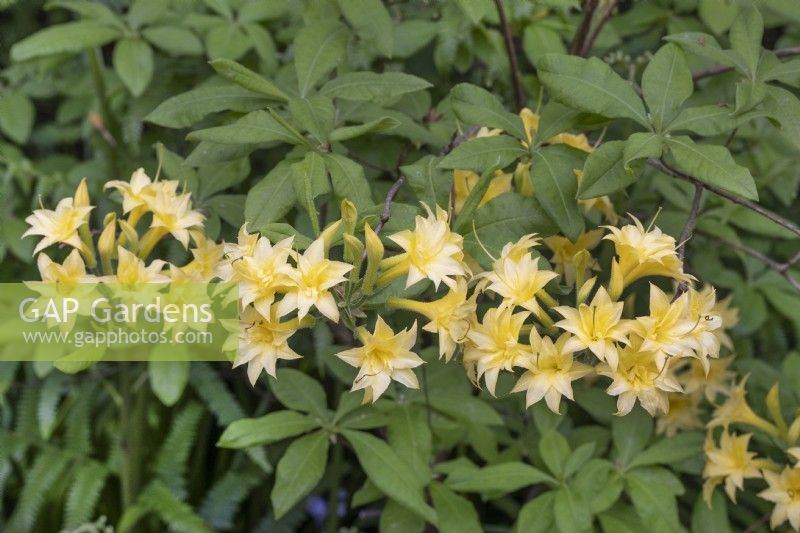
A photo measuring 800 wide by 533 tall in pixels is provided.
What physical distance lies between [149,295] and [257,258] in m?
0.24

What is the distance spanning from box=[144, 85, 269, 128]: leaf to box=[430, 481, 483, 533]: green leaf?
694mm

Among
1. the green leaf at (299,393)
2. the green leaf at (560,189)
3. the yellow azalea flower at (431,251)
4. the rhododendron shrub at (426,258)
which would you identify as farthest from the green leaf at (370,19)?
the green leaf at (299,393)

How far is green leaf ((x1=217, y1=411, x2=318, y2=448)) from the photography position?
130 centimetres

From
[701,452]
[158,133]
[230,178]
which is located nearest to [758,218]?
[701,452]

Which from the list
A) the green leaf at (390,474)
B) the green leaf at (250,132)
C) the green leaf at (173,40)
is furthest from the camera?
the green leaf at (173,40)

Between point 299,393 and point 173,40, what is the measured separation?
2.46 feet

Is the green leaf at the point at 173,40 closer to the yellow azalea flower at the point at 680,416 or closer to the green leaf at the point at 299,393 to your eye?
the green leaf at the point at 299,393

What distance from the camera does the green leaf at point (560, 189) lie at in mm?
1170

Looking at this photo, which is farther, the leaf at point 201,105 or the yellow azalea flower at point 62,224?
the leaf at point 201,105

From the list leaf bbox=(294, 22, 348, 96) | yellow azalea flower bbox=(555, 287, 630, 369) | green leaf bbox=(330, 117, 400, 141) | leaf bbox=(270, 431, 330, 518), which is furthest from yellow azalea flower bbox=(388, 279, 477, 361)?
leaf bbox=(294, 22, 348, 96)

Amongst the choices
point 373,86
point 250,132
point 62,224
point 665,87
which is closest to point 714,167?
point 665,87

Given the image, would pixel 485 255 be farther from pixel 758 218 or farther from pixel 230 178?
pixel 758 218

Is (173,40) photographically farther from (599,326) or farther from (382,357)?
(599,326)

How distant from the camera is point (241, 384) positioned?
2.21 meters
